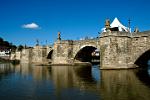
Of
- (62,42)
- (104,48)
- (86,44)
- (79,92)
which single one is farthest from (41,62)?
(79,92)

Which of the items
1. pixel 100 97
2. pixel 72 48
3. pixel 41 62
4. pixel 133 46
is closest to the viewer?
pixel 100 97

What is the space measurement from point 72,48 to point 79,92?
37.3 meters

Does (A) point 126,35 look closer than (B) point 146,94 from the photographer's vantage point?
No

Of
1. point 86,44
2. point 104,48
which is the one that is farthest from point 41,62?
point 104,48

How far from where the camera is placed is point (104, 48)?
38844 mm

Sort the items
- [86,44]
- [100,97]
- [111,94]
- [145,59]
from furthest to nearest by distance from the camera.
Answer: [86,44]
[145,59]
[111,94]
[100,97]

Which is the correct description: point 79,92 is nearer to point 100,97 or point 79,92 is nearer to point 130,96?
point 100,97

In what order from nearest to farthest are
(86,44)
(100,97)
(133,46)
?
1. (100,97)
2. (133,46)
3. (86,44)

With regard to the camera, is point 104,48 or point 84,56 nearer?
point 104,48

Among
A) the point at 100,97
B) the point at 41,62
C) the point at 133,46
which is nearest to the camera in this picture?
the point at 100,97

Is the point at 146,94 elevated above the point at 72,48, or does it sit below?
below

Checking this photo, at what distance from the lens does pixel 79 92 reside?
18.7 meters

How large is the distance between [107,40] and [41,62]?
3510cm

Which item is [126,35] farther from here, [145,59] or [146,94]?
[146,94]
